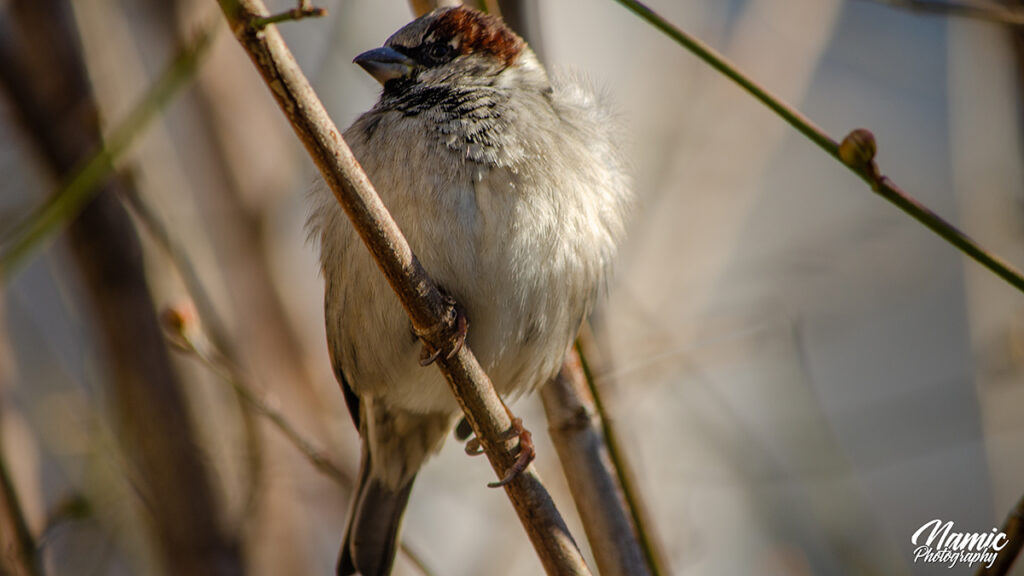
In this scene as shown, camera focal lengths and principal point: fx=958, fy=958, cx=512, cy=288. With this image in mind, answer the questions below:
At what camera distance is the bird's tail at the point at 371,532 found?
2828 mm

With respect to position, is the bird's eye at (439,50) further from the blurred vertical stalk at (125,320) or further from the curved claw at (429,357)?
the blurred vertical stalk at (125,320)

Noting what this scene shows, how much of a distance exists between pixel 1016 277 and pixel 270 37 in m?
1.33

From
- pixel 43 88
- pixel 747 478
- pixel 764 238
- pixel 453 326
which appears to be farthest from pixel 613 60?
pixel 453 326

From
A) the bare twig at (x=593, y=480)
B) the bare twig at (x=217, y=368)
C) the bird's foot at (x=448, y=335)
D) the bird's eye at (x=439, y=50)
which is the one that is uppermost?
the bird's eye at (x=439, y=50)

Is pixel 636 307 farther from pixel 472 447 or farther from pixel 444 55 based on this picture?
pixel 444 55

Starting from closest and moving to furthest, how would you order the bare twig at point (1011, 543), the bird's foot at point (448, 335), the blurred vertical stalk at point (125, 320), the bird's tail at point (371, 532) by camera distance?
1. the bare twig at point (1011, 543)
2. the bird's foot at point (448, 335)
3. the bird's tail at point (371, 532)
4. the blurred vertical stalk at point (125, 320)

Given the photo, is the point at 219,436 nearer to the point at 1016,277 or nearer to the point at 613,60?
the point at 1016,277

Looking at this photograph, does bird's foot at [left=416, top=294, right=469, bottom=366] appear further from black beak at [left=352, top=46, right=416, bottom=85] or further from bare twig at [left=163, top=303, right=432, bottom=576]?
black beak at [left=352, top=46, right=416, bottom=85]

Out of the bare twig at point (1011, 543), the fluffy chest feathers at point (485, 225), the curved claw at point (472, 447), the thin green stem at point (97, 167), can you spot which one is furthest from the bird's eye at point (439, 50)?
the bare twig at point (1011, 543)

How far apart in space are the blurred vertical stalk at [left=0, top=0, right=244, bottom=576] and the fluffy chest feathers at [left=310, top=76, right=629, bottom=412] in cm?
77

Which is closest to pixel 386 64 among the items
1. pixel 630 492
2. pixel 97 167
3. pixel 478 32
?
pixel 478 32

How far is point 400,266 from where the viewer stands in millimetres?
1675

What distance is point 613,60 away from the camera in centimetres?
506

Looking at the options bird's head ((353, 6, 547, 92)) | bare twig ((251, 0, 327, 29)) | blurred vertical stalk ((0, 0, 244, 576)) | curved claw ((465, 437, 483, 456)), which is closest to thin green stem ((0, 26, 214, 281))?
bird's head ((353, 6, 547, 92))
